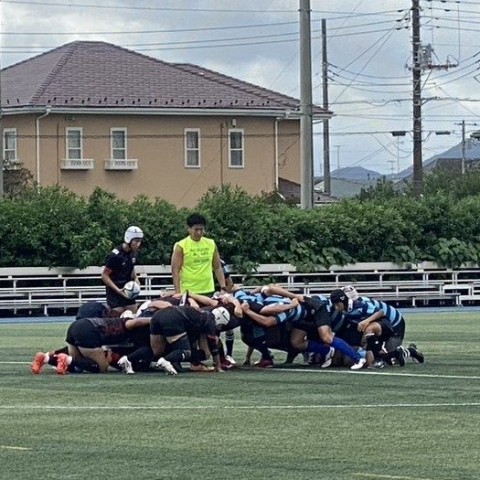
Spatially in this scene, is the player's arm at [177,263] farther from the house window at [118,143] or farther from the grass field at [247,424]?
the house window at [118,143]

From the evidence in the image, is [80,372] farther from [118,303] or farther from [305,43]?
[305,43]

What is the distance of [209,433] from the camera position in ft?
39.5

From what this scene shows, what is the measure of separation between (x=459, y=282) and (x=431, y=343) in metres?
17.0

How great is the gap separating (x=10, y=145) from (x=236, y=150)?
901 centimetres

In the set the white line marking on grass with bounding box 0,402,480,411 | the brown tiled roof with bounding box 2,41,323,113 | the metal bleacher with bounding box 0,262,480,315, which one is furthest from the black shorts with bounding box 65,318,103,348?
the brown tiled roof with bounding box 2,41,323,113

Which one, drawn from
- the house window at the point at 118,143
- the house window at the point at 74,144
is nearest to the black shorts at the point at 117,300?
the house window at the point at 74,144

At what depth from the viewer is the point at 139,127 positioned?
189 feet

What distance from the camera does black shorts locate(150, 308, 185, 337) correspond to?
673 inches

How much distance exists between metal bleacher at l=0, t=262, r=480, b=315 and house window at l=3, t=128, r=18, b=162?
69.5 ft

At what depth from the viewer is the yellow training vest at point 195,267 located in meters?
18.6

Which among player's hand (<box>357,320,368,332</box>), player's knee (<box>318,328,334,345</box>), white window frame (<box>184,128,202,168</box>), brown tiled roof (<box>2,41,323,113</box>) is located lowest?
player's knee (<box>318,328,334,345</box>)

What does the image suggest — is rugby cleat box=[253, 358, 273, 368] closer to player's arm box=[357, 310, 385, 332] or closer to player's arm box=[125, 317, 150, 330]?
player's arm box=[357, 310, 385, 332]

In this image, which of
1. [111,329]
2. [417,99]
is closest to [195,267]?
[111,329]

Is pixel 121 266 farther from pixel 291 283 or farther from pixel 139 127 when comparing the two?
pixel 139 127
